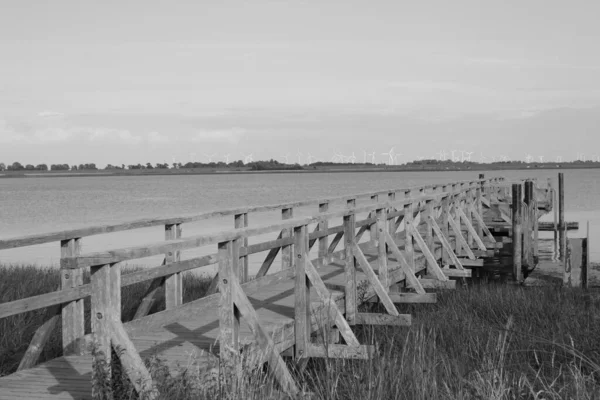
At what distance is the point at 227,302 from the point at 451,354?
9.17 feet

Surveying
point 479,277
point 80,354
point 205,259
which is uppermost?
point 205,259

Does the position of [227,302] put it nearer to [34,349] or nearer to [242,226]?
[34,349]

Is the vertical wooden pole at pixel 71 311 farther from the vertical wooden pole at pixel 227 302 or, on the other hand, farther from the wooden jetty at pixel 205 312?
the vertical wooden pole at pixel 227 302

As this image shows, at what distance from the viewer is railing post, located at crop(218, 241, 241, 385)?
5332 millimetres

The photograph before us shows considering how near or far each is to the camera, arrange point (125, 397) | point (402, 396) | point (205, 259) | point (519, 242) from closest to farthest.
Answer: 1. point (125, 397)
2. point (402, 396)
3. point (205, 259)
4. point (519, 242)

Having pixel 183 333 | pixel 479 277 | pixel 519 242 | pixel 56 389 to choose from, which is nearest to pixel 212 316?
pixel 183 333

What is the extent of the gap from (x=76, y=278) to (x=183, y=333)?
1006mm

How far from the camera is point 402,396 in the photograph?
16.9 feet

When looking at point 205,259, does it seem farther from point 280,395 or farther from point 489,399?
point 489,399

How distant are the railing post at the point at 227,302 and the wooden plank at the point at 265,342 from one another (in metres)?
0.05

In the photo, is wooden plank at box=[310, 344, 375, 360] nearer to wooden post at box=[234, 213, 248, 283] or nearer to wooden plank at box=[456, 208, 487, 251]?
wooden post at box=[234, 213, 248, 283]

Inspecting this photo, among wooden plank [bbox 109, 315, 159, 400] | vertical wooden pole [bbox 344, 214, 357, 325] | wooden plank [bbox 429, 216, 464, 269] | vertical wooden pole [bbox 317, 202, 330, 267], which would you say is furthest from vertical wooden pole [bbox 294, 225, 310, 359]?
wooden plank [bbox 429, 216, 464, 269]

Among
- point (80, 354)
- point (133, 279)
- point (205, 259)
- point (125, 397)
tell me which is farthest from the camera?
point (205, 259)

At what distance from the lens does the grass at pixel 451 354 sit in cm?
485
